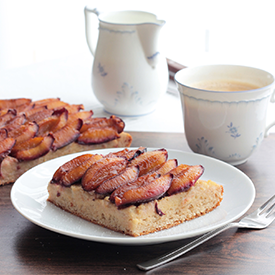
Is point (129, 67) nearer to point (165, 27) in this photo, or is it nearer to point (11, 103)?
point (11, 103)

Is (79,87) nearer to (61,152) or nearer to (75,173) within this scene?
(61,152)

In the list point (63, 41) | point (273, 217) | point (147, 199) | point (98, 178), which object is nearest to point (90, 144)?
point (98, 178)

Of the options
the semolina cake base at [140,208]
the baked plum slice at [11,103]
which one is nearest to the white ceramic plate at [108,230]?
the semolina cake base at [140,208]

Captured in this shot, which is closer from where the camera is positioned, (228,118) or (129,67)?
(228,118)

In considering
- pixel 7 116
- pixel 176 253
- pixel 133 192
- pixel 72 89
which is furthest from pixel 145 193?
pixel 72 89

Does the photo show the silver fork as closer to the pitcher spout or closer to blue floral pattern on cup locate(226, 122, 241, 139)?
blue floral pattern on cup locate(226, 122, 241, 139)

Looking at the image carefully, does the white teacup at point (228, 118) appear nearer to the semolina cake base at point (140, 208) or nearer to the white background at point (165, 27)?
the semolina cake base at point (140, 208)
